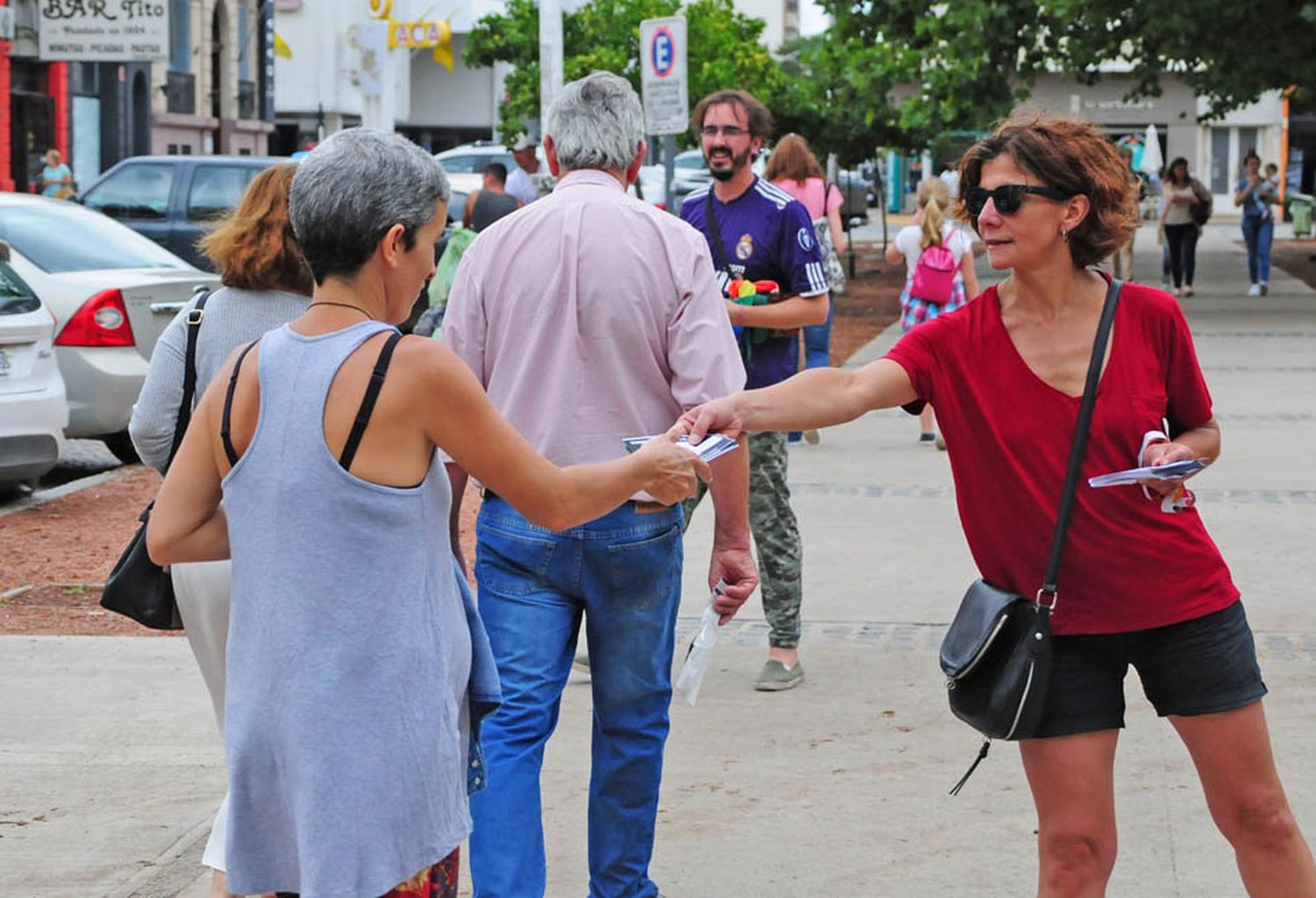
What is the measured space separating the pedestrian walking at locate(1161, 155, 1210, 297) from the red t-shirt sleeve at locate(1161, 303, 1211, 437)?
69.3ft

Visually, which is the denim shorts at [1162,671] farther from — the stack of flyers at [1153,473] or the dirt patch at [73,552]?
the dirt patch at [73,552]

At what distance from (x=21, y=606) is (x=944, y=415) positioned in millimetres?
5496

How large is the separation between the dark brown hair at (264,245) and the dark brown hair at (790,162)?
8.84 metres

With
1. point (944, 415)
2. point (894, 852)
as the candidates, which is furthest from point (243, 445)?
point (894, 852)

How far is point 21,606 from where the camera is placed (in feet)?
27.1

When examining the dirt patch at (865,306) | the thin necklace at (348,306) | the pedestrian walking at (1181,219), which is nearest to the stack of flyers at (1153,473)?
the thin necklace at (348,306)

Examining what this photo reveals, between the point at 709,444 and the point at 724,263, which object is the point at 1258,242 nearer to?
the point at 724,263

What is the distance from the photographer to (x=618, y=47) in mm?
42031

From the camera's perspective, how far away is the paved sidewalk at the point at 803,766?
16.3 feet

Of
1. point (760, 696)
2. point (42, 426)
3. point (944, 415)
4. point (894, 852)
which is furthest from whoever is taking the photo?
point (42, 426)

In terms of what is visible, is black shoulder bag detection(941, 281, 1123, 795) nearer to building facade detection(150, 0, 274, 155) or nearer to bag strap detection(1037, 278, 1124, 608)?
bag strap detection(1037, 278, 1124, 608)

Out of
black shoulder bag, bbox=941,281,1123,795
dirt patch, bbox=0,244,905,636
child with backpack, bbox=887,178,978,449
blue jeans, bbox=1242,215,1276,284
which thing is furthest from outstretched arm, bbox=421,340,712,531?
blue jeans, bbox=1242,215,1276,284

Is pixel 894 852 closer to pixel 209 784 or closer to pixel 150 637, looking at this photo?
pixel 209 784

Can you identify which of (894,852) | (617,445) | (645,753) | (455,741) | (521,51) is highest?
(521,51)
